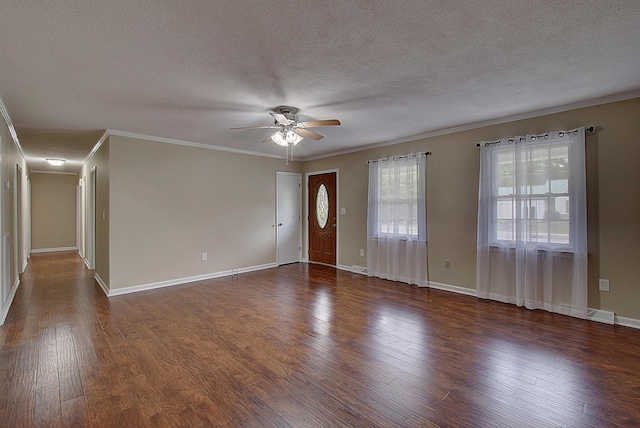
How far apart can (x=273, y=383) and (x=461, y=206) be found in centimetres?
366

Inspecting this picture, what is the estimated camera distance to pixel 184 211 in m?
5.29

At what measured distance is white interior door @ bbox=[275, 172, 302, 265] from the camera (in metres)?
6.78

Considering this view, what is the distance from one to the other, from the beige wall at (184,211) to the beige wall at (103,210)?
168mm

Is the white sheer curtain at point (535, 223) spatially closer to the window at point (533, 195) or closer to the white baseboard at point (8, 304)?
the window at point (533, 195)

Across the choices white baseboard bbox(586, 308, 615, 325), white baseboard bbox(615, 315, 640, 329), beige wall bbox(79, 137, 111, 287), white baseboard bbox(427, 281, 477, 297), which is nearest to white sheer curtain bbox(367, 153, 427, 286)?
white baseboard bbox(427, 281, 477, 297)

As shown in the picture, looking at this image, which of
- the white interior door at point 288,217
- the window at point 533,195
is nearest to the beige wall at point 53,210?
the white interior door at point 288,217

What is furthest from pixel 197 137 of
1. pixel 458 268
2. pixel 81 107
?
pixel 458 268

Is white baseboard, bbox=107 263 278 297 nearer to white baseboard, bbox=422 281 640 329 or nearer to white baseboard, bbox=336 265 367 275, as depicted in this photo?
white baseboard, bbox=336 265 367 275

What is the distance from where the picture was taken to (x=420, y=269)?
497 cm

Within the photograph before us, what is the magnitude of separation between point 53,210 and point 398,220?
10.3 metres

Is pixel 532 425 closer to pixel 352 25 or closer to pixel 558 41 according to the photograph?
pixel 558 41

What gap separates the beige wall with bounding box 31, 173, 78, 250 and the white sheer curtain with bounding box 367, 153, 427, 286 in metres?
9.54

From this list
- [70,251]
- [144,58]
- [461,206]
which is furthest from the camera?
[70,251]

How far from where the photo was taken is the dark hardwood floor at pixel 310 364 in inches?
75.5
